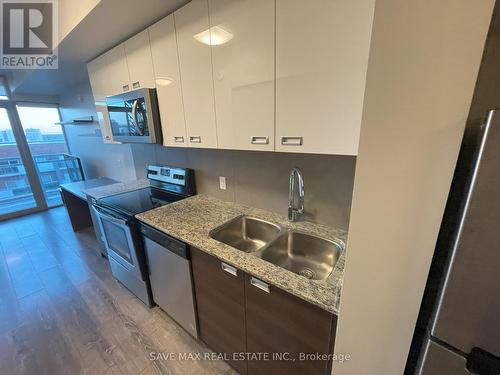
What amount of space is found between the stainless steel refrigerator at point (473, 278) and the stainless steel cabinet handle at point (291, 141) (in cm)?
58

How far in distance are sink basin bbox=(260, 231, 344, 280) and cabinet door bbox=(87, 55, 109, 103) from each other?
2262mm

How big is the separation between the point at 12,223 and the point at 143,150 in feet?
11.1

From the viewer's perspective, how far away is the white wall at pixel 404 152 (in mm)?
436

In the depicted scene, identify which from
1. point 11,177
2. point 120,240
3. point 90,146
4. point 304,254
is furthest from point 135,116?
point 11,177

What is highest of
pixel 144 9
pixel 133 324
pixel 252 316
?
pixel 144 9

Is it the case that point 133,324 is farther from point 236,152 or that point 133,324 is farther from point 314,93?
point 314,93


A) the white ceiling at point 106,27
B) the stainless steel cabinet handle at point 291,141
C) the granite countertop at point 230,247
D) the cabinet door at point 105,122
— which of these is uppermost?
the white ceiling at point 106,27

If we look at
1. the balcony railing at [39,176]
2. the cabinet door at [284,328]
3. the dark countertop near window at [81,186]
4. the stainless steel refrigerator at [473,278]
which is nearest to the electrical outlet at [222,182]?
the cabinet door at [284,328]

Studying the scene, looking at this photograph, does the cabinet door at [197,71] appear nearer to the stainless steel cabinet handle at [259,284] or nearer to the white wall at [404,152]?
the stainless steel cabinet handle at [259,284]

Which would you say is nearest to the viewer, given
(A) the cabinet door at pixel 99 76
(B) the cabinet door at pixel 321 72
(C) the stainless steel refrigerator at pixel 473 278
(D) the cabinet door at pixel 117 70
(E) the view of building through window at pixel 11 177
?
(C) the stainless steel refrigerator at pixel 473 278

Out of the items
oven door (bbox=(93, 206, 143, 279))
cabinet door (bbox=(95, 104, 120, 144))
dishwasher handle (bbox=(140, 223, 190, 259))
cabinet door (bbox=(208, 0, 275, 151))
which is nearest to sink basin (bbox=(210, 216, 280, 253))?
dishwasher handle (bbox=(140, 223, 190, 259))

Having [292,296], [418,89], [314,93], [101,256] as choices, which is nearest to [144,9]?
[314,93]

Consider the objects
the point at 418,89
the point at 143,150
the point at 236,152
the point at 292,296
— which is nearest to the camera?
the point at 418,89

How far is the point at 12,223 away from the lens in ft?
12.4
